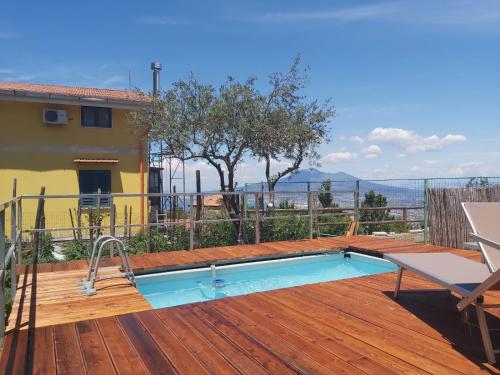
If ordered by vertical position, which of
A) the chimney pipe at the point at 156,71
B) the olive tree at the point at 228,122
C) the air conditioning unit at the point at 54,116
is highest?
the chimney pipe at the point at 156,71

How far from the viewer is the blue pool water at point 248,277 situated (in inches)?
238

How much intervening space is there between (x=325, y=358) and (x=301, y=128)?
8548 mm

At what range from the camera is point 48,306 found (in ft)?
12.6

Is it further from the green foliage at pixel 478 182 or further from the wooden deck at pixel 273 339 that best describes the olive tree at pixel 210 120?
the wooden deck at pixel 273 339

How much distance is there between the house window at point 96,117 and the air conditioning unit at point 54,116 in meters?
0.65

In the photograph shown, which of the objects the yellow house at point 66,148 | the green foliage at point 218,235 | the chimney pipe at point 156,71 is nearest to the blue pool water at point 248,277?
the green foliage at point 218,235

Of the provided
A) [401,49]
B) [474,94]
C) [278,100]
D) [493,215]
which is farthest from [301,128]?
[493,215]

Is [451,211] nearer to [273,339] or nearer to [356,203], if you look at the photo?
[356,203]

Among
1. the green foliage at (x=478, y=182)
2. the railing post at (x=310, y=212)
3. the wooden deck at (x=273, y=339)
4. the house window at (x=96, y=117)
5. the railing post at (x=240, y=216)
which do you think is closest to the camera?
the wooden deck at (x=273, y=339)

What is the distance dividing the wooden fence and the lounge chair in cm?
430

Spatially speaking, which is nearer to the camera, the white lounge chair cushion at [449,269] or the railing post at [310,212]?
the white lounge chair cushion at [449,269]

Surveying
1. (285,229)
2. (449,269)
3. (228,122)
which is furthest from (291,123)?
(449,269)

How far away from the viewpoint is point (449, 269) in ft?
11.1

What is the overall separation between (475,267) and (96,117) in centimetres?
1329
